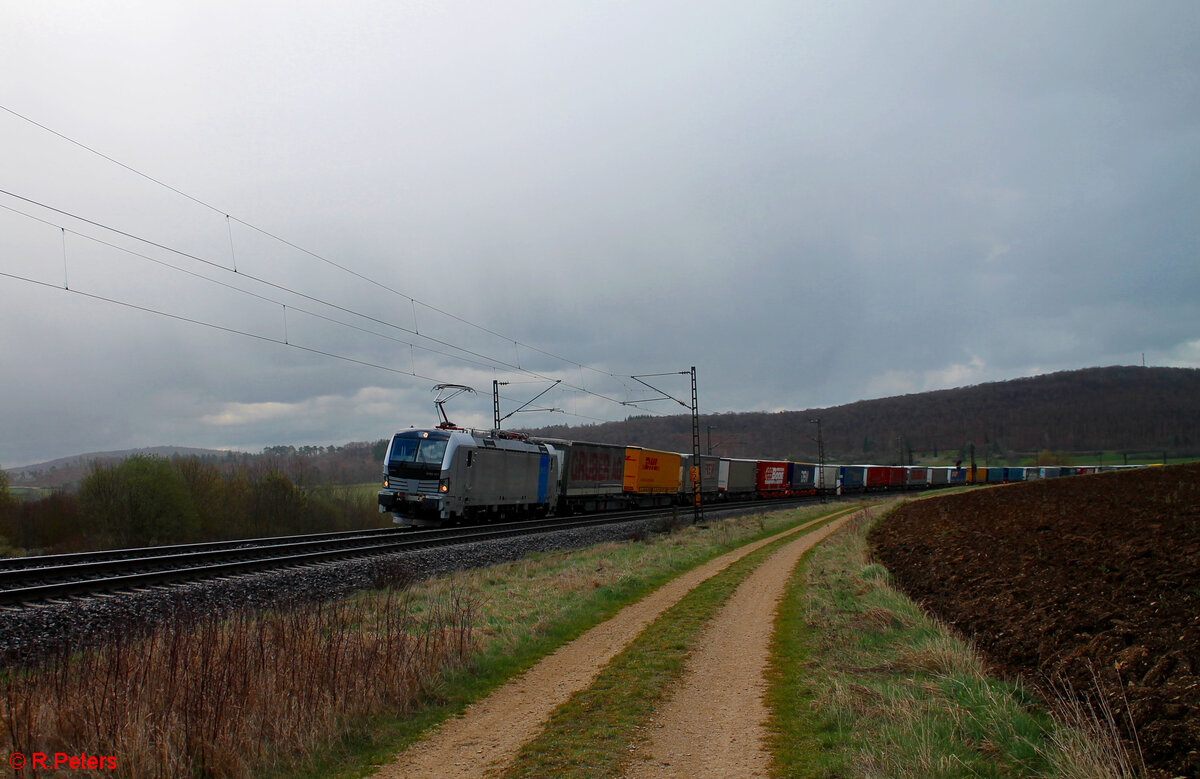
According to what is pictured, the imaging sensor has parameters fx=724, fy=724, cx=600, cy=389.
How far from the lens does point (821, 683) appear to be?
838 centimetres

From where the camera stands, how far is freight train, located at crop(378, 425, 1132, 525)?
26266 mm

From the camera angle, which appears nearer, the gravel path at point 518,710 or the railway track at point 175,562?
the gravel path at point 518,710

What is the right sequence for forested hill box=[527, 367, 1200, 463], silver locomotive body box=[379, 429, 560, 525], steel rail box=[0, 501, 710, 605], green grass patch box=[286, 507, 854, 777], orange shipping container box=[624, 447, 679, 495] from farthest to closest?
forested hill box=[527, 367, 1200, 463] < orange shipping container box=[624, 447, 679, 495] < silver locomotive body box=[379, 429, 560, 525] < steel rail box=[0, 501, 710, 605] < green grass patch box=[286, 507, 854, 777]

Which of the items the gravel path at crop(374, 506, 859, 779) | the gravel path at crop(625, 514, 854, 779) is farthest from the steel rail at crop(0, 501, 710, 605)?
the gravel path at crop(625, 514, 854, 779)

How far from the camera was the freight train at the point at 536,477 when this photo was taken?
2627cm

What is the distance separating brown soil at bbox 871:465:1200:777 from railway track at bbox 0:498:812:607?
1333 centimetres

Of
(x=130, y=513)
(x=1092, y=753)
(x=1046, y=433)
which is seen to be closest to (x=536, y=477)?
→ (x=130, y=513)

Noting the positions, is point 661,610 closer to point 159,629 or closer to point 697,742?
point 697,742

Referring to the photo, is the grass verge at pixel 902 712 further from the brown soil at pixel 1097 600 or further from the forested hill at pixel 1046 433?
the forested hill at pixel 1046 433

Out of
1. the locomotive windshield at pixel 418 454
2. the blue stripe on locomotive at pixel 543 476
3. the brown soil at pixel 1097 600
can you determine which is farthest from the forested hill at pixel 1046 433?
the brown soil at pixel 1097 600

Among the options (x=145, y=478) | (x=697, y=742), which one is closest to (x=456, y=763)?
(x=697, y=742)

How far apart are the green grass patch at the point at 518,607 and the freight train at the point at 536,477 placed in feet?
20.6

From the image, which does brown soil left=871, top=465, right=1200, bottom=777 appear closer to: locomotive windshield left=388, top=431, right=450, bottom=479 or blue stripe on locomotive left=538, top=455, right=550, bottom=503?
locomotive windshield left=388, top=431, right=450, bottom=479

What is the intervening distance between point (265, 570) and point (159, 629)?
20.9 feet
